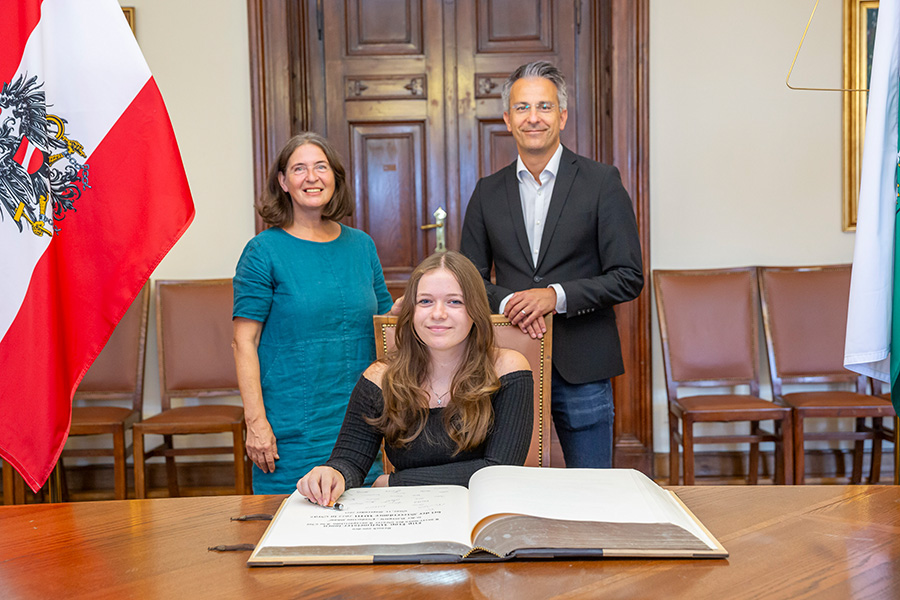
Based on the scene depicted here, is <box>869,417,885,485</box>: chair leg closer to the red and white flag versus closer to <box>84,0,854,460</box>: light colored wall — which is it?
<box>84,0,854,460</box>: light colored wall

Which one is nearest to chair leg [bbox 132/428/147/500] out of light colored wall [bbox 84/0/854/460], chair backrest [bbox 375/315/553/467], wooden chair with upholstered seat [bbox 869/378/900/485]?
light colored wall [bbox 84/0/854/460]

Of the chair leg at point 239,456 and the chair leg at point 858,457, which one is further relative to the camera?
the chair leg at point 858,457

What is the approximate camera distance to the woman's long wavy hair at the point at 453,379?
1721 millimetres

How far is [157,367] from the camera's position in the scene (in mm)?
4066

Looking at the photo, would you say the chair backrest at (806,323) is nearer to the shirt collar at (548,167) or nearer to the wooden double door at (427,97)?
the wooden double door at (427,97)

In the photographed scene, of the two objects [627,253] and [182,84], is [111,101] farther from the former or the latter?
[182,84]

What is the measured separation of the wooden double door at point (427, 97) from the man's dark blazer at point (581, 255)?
1.75 metres

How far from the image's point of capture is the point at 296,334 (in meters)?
2.23

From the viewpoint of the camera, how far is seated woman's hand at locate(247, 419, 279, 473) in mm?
2221

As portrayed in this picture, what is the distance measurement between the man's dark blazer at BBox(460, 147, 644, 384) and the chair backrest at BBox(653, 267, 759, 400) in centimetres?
170

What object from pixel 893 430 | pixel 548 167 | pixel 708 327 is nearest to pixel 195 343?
pixel 548 167

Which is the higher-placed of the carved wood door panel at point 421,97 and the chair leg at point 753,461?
the carved wood door panel at point 421,97

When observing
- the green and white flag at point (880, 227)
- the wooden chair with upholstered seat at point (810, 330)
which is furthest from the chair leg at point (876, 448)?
the green and white flag at point (880, 227)

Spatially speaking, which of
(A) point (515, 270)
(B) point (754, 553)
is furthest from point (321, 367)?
(B) point (754, 553)
